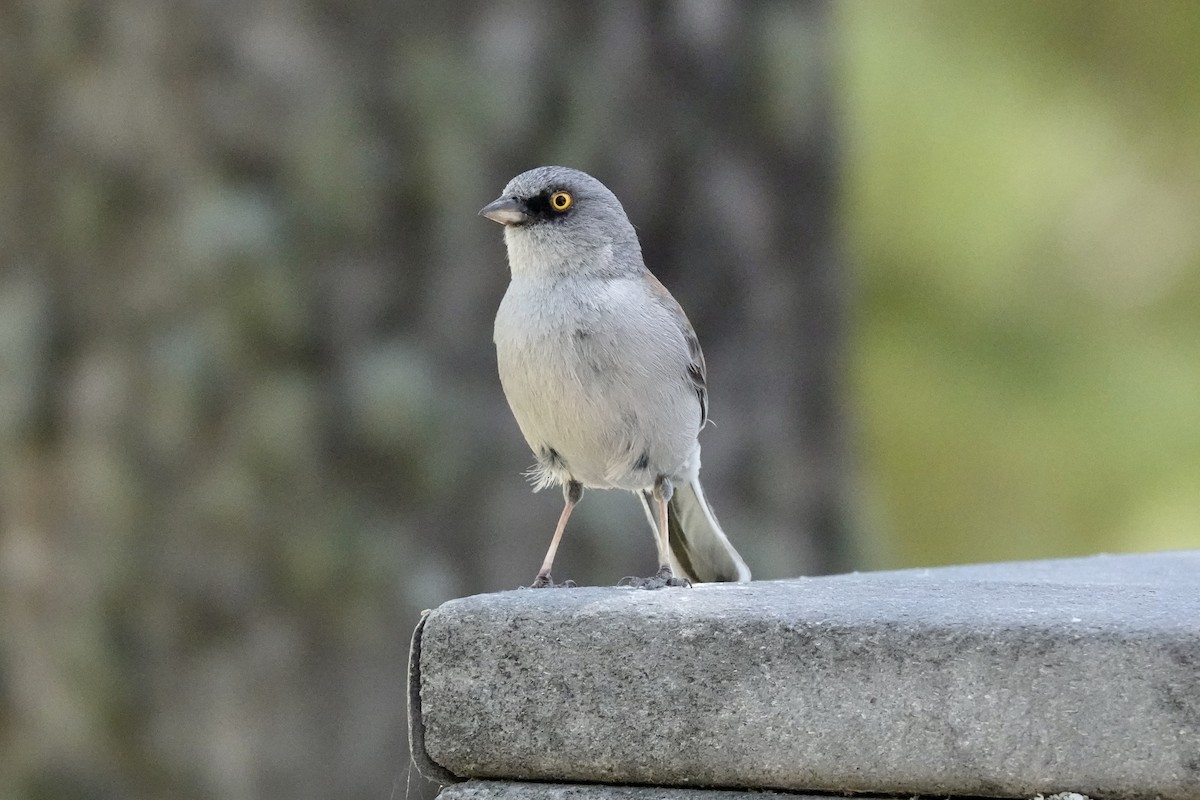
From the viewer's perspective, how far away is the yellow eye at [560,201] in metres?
3.83

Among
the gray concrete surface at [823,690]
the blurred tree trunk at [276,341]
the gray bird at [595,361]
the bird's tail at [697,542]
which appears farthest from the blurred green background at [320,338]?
the gray concrete surface at [823,690]

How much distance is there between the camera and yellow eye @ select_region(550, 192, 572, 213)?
151 inches

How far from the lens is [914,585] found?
289cm

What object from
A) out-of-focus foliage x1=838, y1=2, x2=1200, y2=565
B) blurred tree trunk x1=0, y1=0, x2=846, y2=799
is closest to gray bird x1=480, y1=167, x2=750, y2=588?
blurred tree trunk x1=0, y1=0, x2=846, y2=799

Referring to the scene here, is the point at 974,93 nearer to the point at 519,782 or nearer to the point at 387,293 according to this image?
the point at 387,293

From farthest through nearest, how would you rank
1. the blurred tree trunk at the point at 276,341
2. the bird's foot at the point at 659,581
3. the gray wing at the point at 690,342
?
the blurred tree trunk at the point at 276,341, the gray wing at the point at 690,342, the bird's foot at the point at 659,581

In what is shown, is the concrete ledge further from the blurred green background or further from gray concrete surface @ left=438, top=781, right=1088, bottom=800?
the blurred green background

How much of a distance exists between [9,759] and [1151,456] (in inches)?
253

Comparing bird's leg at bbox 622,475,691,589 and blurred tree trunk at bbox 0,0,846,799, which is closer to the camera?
bird's leg at bbox 622,475,691,589

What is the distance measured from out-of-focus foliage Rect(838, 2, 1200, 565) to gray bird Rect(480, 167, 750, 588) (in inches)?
202

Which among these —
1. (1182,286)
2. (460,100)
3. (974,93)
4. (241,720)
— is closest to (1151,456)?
(1182,286)

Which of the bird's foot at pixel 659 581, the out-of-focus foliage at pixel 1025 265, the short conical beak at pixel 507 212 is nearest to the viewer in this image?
the bird's foot at pixel 659 581

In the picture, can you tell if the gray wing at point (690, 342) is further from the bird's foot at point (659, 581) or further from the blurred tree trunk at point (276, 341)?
the blurred tree trunk at point (276, 341)

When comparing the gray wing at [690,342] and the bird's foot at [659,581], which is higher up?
the gray wing at [690,342]
